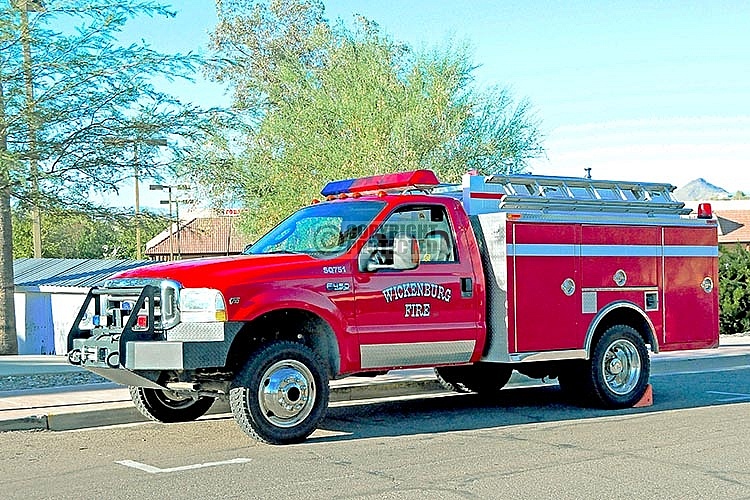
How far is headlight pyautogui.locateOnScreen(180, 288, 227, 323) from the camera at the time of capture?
9.27m

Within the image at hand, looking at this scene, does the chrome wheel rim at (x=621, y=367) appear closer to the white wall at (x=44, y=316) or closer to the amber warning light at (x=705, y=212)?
the amber warning light at (x=705, y=212)

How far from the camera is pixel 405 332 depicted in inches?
409

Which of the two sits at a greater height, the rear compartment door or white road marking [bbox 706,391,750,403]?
the rear compartment door

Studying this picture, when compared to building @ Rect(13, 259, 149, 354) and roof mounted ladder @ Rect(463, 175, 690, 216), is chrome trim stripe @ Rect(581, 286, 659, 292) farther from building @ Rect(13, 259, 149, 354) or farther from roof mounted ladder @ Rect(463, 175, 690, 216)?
building @ Rect(13, 259, 149, 354)

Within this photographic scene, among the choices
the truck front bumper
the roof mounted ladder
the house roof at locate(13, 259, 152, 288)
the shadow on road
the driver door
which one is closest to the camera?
the truck front bumper

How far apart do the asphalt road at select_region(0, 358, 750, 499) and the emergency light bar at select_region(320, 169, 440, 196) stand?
8.10 feet

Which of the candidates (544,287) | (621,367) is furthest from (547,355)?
(621,367)

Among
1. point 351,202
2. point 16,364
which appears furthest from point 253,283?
point 16,364

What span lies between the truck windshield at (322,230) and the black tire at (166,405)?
166 cm

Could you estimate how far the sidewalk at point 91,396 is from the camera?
10.8 m

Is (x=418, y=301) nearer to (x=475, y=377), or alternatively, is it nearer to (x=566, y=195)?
(x=566, y=195)

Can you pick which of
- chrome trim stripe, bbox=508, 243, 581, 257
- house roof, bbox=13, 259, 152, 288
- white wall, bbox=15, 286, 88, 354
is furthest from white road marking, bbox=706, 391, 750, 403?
white wall, bbox=15, 286, 88, 354

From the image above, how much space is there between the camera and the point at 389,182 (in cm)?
1134

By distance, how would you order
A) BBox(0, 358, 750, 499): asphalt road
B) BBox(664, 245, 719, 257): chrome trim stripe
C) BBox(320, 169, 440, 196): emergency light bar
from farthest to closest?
BBox(664, 245, 719, 257): chrome trim stripe < BBox(320, 169, 440, 196): emergency light bar < BBox(0, 358, 750, 499): asphalt road
